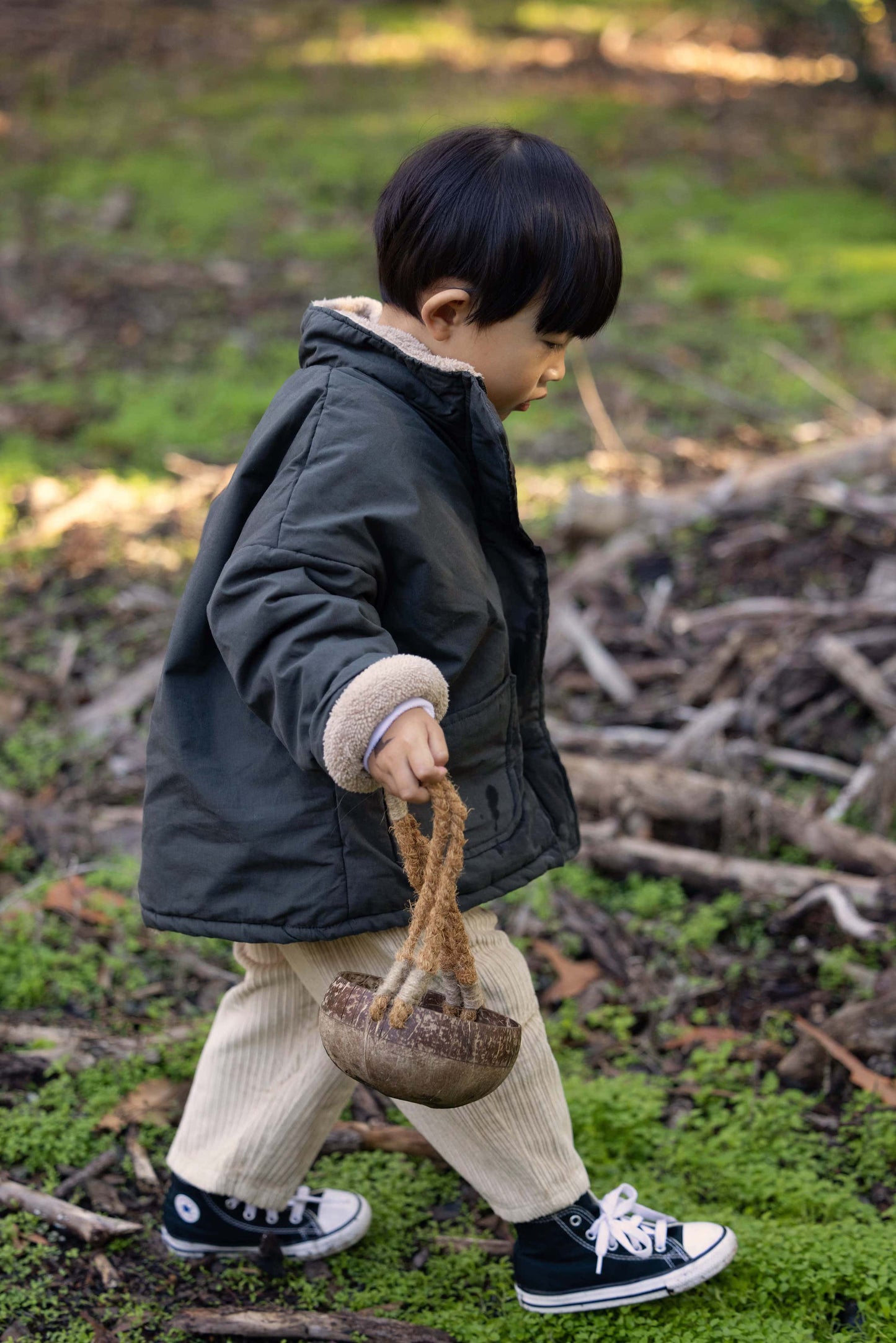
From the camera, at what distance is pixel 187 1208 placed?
265 centimetres

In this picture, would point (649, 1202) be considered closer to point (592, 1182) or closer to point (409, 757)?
point (592, 1182)

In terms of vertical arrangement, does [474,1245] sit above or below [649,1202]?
below

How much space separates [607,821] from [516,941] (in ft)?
1.83

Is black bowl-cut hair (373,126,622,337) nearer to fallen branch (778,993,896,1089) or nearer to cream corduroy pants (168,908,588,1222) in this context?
cream corduroy pants (168,908,588,1222)

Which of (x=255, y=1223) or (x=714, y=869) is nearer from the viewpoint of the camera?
(x=255, y=1223)

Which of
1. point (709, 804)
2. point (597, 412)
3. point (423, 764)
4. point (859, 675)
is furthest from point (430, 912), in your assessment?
point (597, 412)

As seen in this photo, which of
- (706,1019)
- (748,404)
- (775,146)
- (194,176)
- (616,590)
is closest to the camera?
(706,1019)

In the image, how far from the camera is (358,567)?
1995 mm

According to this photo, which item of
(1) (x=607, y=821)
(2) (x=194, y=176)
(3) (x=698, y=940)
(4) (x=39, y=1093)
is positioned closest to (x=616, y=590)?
(1) (x=607, y=821)

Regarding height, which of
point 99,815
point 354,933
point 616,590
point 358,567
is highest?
point 358,567

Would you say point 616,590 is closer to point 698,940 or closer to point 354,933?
point 698,940

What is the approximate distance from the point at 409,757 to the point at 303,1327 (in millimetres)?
1360

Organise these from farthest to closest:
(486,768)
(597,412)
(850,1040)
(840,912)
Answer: (597,412), (840,912), (850,1040), (486,768)

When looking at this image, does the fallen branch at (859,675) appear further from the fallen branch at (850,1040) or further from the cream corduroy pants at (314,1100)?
the cream corduroy pants at (314,1100)
